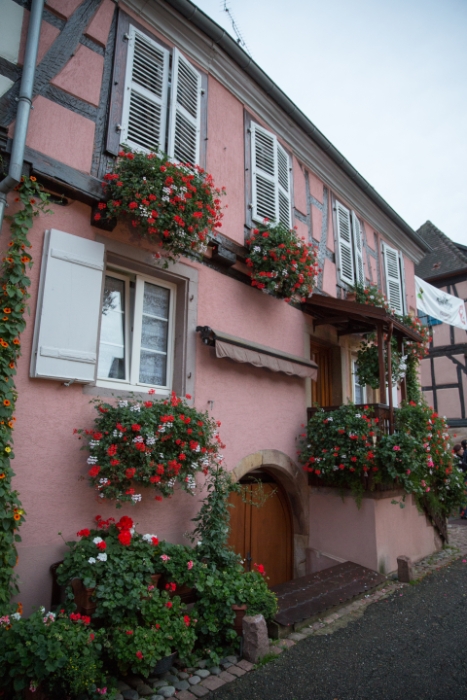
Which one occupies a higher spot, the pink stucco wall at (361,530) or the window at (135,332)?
the window at (135,332)

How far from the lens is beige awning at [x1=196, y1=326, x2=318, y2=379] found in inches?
195

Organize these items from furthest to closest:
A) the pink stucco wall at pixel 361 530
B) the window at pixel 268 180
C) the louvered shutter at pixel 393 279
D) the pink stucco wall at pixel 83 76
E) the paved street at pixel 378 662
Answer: the louvered shutter at pixel 393 279 → the window at pixel 268 180 → the pink stucco wall at pixel 361 530 → the pink stucco wall at pixel 83 76 → the paved street at pixel 378 662

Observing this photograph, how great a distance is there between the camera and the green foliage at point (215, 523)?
4.12 metres

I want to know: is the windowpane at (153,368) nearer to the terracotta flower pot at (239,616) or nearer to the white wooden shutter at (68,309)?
the white wooden shutter at (68,309)

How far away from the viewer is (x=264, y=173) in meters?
6.50

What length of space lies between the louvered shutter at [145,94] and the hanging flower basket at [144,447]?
2.47 meters

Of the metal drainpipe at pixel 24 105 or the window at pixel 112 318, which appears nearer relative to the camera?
the metal drainpipe at pixel 24 105

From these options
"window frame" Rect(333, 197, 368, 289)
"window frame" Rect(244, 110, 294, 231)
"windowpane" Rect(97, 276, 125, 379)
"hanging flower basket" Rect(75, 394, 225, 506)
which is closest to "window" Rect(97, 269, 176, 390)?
"windowpane" Rect(97, 276, 125, 379)

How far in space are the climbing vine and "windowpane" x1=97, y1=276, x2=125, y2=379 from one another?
2.88 feet

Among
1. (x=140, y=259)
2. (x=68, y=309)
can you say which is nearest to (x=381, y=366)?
(x=140, y=259)

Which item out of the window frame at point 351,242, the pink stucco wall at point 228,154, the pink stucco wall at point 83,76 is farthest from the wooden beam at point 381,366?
the pink stucco wall at point 83,76

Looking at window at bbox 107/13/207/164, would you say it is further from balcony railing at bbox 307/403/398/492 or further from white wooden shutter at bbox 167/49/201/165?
balcony railing at bbox 307/403/398/492

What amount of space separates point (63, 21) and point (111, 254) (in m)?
2.06

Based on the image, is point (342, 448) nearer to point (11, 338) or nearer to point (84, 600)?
point (84, 600)
